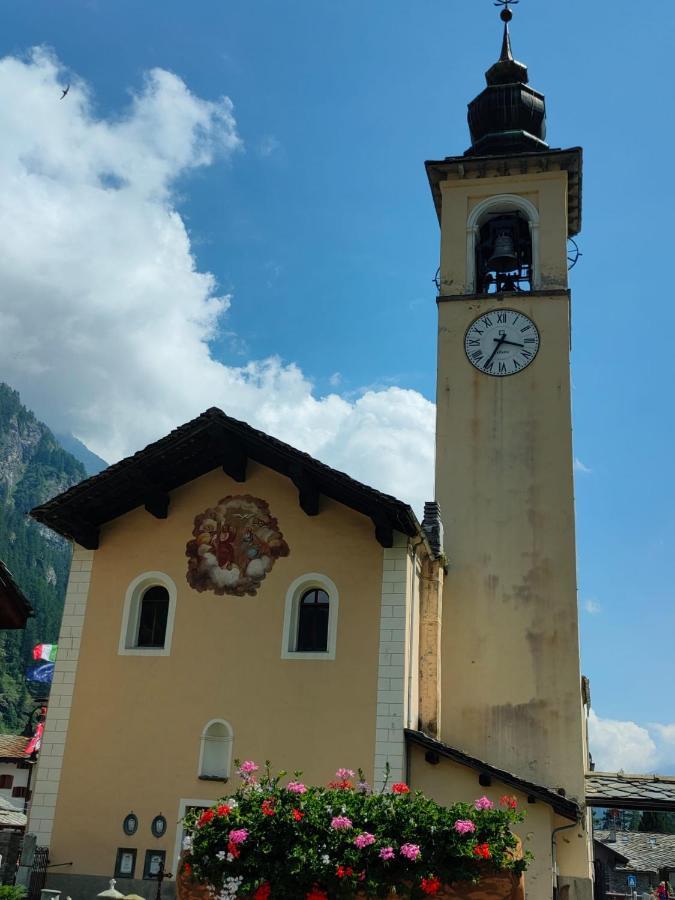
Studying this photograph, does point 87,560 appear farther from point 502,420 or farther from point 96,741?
point 502,420

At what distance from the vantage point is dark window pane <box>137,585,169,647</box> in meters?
17.3

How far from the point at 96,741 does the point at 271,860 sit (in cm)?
704

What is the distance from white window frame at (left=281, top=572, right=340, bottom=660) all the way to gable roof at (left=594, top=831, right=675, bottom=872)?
1503 inches

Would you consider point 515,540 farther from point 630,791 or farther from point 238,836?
point 238,836

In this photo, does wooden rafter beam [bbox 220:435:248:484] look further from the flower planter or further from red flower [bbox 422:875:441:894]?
red flower [bbox 422:875:441:894]

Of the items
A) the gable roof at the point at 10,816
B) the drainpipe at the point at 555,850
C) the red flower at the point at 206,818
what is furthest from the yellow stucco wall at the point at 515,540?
the gable roof at the point at 10,816

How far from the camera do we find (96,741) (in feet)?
54.1

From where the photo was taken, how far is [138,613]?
17469 mm

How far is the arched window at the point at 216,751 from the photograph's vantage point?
15859mm

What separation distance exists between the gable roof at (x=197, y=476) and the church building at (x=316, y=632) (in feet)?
0.15

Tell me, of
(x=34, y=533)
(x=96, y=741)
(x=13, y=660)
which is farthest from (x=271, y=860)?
(x=34, y=533)

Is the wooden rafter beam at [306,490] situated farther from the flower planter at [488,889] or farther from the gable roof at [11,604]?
the flower planter at [488,889]

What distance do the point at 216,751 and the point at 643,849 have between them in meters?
43.1

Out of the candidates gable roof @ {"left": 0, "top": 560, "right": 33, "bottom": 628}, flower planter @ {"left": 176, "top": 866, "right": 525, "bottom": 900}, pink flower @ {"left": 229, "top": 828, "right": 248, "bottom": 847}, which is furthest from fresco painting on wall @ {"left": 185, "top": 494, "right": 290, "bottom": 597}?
flower planter @ {"left": 176, "top": 866, "right": 525, "bottom": 900}
